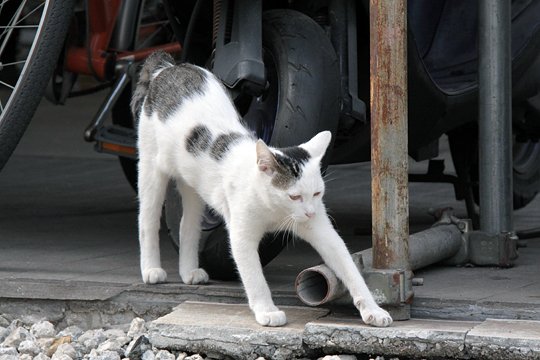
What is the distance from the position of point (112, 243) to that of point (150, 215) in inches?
46.3

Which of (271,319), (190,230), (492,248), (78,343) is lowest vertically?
(78,343)

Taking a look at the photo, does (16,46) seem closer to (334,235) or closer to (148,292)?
(148,292)

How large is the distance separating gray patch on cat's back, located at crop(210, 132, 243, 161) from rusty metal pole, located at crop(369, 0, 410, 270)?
0.52m

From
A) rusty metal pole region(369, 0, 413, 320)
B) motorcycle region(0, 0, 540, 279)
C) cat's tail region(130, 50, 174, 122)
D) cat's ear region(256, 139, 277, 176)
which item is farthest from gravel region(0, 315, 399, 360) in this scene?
cat's tail region(130, 50, 174, 122)

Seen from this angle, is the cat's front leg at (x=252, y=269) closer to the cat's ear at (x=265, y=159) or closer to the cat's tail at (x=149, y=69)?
the cat's ear at (x=265, y=159)

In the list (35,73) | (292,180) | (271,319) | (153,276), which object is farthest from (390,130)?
(35,73)

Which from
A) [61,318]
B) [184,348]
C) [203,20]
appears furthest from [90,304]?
[203,20]

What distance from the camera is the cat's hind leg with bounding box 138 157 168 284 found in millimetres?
4770

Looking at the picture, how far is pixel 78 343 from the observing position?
4508 millimetres

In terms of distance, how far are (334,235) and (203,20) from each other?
4.49 feet

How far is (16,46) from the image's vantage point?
237 inches

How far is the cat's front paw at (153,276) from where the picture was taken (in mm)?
4762

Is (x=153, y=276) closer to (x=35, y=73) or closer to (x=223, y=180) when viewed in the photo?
(x=223, y=180)

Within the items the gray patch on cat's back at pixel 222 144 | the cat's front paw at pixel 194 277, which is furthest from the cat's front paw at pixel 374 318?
the cat's front paw at pixel 194 277
